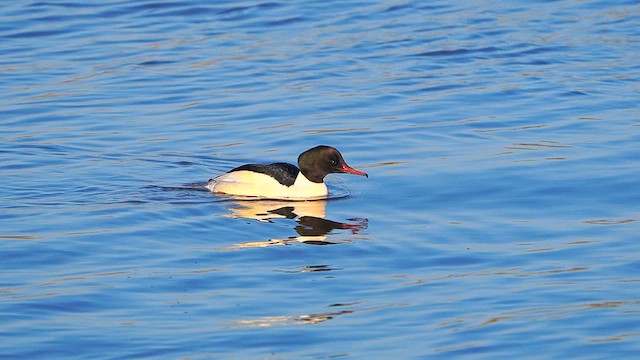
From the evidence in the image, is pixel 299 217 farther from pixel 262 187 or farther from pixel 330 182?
pixel 330 182

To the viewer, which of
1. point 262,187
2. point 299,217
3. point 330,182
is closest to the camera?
point 299,217

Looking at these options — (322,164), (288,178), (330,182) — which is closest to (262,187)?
(288,178)

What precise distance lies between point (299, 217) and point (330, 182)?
2323 millimetres

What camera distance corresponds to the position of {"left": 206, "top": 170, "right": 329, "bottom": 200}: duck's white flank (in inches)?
559

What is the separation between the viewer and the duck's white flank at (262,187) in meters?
14.2

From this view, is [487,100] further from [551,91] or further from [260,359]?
[260,359]

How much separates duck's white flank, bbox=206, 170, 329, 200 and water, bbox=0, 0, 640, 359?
0.57 feet

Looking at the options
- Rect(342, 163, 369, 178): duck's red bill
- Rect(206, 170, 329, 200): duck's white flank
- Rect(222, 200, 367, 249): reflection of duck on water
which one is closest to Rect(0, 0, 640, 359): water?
Rect(222, 200, 367, 249): reflection of duck on water

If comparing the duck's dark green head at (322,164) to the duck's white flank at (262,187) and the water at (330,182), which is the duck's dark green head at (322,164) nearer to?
the duck's white flank at (262,187)

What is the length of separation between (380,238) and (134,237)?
2.22 meters

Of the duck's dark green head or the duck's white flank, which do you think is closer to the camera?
the duck's white flank

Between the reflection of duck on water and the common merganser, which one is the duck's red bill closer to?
the common merganser

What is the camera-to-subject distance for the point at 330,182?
Result: 631 inches

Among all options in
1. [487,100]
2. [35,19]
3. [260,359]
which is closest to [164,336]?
[260,359]
